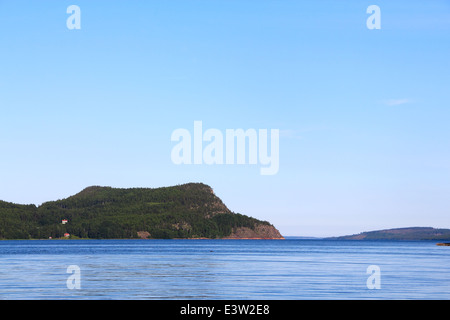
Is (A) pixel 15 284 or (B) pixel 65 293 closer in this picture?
(B) pixel 65 293

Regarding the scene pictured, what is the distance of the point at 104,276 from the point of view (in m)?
70.6

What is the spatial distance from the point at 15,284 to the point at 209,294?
20.5m
